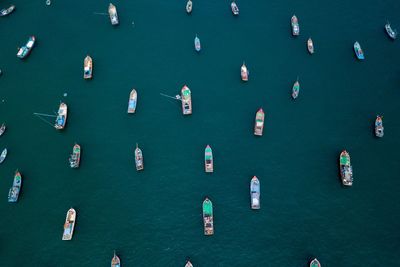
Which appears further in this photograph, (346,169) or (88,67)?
(88,67)

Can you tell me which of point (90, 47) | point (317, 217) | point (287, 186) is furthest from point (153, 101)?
point (317, 217)

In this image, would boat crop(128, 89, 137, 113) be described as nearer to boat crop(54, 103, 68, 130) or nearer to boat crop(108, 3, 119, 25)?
boat crop(54, 103, 68, 130)

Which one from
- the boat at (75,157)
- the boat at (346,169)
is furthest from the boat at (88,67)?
the boat at (346,169)

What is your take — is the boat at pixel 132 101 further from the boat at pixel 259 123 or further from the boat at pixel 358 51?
the boat at pixel 358 51

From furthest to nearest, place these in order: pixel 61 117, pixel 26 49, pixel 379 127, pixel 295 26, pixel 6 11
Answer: pixel 6 11 < pixel 295 26 < pixel 26 49 < pixel 61 117 < pixel 379 127

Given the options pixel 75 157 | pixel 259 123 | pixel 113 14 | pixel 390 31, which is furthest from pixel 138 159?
pixel 390 31

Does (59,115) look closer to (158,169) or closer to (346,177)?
(158,169)

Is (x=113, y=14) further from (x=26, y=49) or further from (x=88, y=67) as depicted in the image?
(x=26, y=49)
